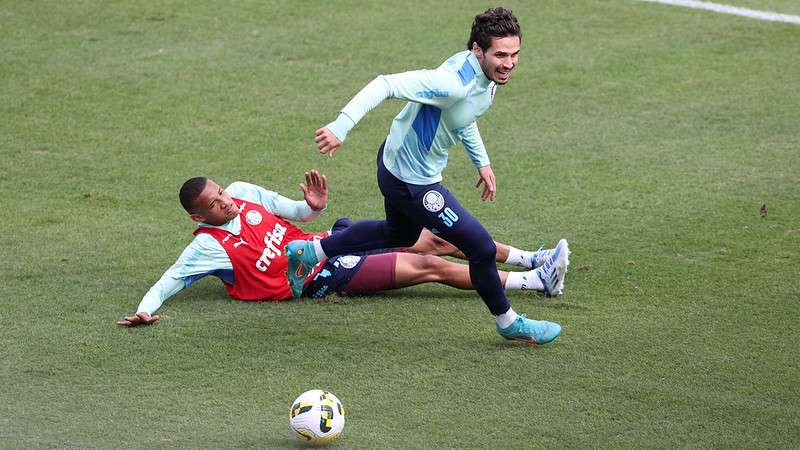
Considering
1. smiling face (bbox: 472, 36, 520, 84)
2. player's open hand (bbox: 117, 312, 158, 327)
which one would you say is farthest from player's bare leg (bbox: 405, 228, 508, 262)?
player's open hand (bbox: 117, 312, 158, 327)

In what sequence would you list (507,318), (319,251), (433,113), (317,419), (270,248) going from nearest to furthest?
(317,419) → (433,113) → (507,318) → (319,251) → (270,248)

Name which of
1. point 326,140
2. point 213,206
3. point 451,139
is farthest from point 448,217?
point 213,206

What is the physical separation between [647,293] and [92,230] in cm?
423

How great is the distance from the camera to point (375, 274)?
25.8 ft

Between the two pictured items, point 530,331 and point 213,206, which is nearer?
point 530,331

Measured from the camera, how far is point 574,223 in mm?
9266

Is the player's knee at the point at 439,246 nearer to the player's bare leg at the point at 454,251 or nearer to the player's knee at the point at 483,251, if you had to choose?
the player's bare leg at the point at 454,251

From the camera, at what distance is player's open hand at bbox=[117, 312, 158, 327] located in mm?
7387

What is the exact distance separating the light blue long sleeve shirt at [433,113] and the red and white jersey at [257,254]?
1177 millimetres

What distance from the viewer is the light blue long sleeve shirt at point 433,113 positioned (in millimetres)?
6539

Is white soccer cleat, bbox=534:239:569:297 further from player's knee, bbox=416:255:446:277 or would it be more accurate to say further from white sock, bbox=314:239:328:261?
white sock, bbox=314:239:328:261

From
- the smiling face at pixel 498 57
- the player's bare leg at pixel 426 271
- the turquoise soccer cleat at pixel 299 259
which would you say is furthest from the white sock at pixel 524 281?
the smiling face at pixel 498 57

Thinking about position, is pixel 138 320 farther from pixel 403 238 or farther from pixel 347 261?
pixel 403 238

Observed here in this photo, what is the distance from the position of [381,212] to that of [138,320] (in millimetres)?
2649
